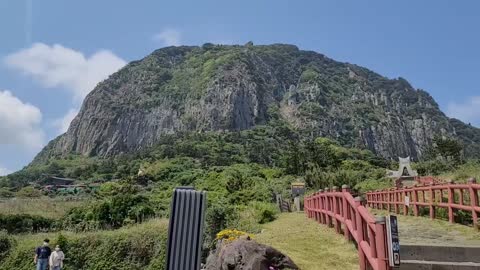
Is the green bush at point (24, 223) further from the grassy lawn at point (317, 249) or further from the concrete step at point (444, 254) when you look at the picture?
the concrete step at point (444, 254)

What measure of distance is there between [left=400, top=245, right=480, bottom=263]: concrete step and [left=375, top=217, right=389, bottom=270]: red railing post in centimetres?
150

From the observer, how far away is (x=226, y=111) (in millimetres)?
151250

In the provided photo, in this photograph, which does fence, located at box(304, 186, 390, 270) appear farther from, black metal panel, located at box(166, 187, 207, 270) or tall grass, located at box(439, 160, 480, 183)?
tall grass, located at box(439, 160, 480, 183)

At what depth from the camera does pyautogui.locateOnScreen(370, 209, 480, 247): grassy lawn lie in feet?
24.2

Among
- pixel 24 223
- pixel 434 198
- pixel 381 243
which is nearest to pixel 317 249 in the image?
pixel 381 243

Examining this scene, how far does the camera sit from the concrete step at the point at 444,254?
6.10 meters

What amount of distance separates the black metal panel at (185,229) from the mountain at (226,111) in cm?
14224

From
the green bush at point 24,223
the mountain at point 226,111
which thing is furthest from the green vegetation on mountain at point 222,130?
the green bush at point 24,223

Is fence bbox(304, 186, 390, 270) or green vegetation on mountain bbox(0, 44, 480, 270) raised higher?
green vegetation on mountain bbox(0, 44, 480, 270)

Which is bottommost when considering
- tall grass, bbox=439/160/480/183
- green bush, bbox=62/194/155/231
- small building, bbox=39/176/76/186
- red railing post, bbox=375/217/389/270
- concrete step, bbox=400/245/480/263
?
green bush, bbox=62/194/155/231

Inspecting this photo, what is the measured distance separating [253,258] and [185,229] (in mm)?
2866

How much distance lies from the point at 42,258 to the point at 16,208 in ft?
77.3

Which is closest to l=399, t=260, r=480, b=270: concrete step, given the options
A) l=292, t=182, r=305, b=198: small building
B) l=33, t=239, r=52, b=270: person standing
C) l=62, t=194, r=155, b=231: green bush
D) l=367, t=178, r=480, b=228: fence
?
l=367, t=178, r=480, b=228: fence

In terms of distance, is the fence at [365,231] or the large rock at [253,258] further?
the large rock at [253,258]
